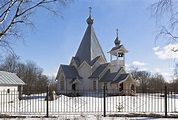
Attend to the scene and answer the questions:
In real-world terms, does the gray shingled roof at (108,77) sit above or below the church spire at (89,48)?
below

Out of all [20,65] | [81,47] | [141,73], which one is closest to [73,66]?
[81,47]

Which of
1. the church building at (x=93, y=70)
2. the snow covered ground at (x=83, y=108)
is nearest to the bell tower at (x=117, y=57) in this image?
the church building at (x=93, y=70)

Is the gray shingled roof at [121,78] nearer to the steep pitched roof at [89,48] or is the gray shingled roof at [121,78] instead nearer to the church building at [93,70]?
the church building at [93,70]

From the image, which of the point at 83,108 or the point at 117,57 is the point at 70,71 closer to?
the point at 117,57

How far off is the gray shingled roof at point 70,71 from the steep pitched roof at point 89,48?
5.75 feet

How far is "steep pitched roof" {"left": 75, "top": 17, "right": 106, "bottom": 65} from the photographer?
3303 cm

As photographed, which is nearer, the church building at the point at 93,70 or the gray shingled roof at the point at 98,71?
the church building at the point at 93,70

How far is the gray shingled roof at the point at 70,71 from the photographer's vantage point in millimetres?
32344

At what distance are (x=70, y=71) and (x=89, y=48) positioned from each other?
426 cm

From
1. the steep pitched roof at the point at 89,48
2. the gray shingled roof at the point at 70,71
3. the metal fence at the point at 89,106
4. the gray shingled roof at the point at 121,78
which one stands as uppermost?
the steep pitched roof at the point at 89,48

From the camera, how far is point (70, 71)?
32969 millimetres

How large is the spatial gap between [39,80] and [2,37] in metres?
47.5

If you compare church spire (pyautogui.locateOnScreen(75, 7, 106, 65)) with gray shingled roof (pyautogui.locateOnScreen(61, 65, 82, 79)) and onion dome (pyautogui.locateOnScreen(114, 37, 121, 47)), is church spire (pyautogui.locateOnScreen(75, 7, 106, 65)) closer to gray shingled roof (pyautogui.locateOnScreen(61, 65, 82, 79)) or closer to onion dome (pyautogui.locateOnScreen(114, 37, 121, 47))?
gray shingled roof (pyautogui.locateOnScreen(61, 65, 82, 79))

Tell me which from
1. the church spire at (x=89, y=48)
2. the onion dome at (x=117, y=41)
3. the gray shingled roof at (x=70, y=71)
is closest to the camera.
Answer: the gray shingled roof at (x=70, y=71)
